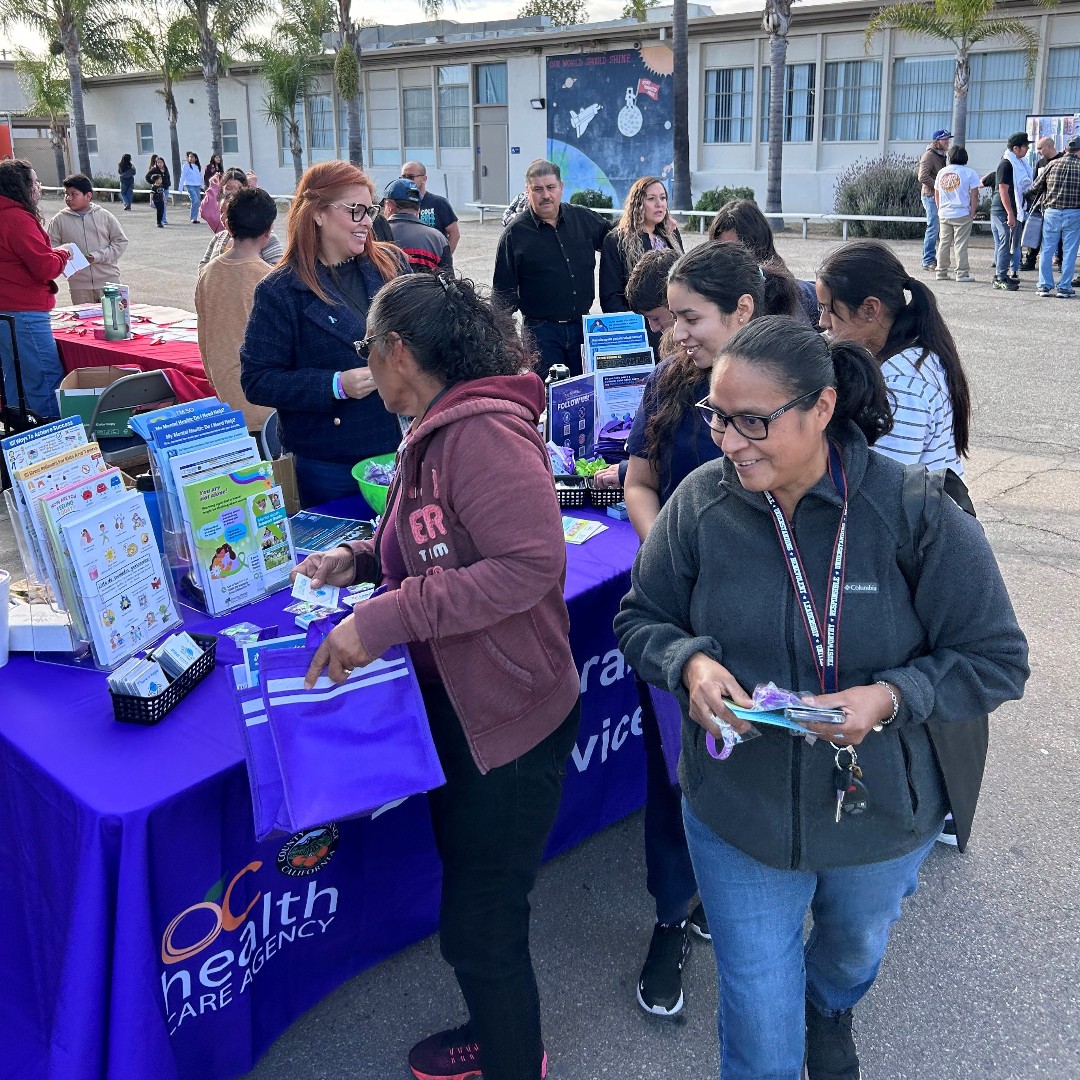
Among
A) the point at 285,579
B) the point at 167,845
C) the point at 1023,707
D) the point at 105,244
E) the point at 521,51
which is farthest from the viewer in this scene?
the point at 521,51

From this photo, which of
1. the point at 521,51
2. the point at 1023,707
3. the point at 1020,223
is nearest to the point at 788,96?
the point at 521,51

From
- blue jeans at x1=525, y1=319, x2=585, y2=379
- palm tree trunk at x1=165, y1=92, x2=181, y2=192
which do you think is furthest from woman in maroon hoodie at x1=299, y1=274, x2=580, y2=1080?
palm tree trunk at x1=165, y1=92, x2=181, y2=192

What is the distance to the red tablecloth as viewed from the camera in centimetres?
639

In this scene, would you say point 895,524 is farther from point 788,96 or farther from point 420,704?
point 788,96

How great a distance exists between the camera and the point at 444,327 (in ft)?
6.73

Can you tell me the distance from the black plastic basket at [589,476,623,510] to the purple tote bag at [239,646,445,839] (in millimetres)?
1563

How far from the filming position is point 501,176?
29.6m

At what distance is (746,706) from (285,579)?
1488 mm

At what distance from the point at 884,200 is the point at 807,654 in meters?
20.7

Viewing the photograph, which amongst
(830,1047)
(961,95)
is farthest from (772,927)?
(961,95)

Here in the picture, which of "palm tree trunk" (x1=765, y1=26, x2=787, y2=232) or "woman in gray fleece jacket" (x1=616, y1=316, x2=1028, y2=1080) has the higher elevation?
"palm tree trunk" (x1=765, y1=26, x2=787, y2=232)

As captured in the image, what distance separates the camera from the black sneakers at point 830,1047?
220 cm

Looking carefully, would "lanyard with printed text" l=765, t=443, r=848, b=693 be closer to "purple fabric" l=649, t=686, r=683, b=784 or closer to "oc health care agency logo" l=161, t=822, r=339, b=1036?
"purple fabric" l=649, t=686, r=683, b=784

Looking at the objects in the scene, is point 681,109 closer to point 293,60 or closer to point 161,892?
point 293,60
